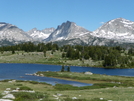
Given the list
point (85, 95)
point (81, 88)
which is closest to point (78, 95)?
point (85, 95)

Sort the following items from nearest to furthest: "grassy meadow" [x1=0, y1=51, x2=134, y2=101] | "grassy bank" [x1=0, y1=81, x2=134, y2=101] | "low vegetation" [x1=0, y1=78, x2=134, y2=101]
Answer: "low vegetation" [x1=0, y1=78, x2=134, y2=101] < "grassy bank" [x1=0, y1=81, x2=134, y2=101] < "grassy meadow" [x1=0, y1=51, x2=134, y2=101]

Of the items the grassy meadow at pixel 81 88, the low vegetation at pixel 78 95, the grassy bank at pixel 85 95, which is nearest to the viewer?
the low vegetation at pixel 78 95

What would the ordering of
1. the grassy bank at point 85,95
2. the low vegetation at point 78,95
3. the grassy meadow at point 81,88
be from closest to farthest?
the low vegetation at point 78,95 < the grassy bank at point 85,95 < the grassy meadow at point 81,88

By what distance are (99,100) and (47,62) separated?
16229cm

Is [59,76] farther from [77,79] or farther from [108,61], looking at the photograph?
A: [108,61]

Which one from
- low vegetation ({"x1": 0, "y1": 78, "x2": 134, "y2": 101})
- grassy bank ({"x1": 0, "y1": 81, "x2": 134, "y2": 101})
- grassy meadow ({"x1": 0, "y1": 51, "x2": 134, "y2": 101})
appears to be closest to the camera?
low vegetation ({"x1": 0, "y1": 78, "x2": 134, "y2": 101})

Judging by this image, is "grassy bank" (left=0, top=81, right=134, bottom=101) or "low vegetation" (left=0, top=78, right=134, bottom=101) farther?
"grassy bank" (left=0, top=81, right=134, bottom=101)

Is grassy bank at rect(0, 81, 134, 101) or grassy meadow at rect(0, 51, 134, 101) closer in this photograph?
grassy bank at rect(0, 81, 134, 101)

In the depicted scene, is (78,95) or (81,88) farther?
(81,88)

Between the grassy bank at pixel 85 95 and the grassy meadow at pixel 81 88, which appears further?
the grassy meadow at pixel 81 88

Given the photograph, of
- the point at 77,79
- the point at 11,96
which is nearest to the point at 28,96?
the point at 11,96

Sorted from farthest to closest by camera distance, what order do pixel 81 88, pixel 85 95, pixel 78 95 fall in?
pixel 81 88 → pixel 85 95 → pixel 78 95

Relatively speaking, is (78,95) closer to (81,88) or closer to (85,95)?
(85,95)

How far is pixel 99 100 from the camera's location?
35562 mm
